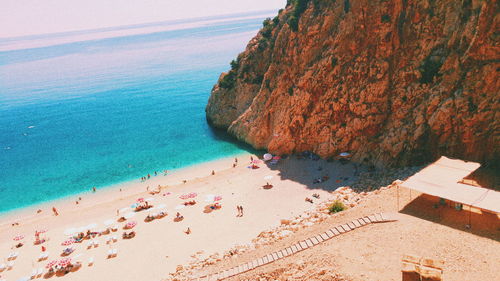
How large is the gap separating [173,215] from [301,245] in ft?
58.9

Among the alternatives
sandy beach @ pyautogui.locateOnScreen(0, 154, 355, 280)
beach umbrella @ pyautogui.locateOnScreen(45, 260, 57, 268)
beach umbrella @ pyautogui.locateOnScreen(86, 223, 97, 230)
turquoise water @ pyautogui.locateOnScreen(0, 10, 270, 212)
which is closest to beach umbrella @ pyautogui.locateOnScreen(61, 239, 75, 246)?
sandy beach @ pyautogui.locateOnScreen(0, 154, 355, 280)

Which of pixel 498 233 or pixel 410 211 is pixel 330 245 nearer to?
pixel 410 211

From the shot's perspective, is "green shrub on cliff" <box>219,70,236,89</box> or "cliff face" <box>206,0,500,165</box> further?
"green shrub on cliff" <box>219,70,236,89</box>

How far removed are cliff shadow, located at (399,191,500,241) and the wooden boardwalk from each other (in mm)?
2143

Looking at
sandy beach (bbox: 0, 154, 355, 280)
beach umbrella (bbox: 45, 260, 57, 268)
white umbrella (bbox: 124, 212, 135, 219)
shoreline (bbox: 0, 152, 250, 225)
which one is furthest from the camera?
shoreline (bbox: 0, 152, 250, 225)

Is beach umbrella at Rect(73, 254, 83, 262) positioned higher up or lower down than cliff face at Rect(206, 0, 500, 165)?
lower down

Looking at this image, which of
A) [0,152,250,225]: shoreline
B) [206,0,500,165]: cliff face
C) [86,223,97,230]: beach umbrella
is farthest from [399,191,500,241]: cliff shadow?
[86,223,97,230]: beach umbrella

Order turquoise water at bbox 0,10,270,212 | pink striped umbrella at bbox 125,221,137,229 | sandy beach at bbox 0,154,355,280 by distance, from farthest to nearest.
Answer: turquoise water at bbox 0,10,270,212, pink striped umbrella at bbox 125,221,137,229, sandy beach at bbox 0,154,355,280

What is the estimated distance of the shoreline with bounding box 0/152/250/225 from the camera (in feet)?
127

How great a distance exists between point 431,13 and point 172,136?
42558mm

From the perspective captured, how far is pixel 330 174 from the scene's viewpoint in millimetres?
35594

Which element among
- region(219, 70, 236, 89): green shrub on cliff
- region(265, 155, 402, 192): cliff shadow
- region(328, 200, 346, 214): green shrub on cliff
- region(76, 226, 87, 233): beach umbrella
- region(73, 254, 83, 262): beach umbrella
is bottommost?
region(73, 254, 83, 262): beach umbrella

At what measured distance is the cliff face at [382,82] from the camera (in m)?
27.1

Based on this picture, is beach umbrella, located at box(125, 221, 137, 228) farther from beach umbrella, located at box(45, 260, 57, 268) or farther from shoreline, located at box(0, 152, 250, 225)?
shoreline, located at box(0, 152, 250, 225)
